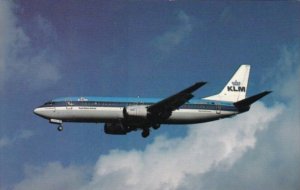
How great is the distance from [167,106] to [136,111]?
1848mm

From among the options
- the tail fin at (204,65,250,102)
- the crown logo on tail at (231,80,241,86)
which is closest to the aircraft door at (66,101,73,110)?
the tail fin at (204,65,250,102)

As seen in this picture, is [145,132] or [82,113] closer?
[82,113]

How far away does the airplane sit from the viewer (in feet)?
103

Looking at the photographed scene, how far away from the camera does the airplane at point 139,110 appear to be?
31297mm

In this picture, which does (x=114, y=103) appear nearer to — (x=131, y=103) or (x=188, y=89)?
(x=131, y=103)

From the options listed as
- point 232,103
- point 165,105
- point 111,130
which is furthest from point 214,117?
point 111,130

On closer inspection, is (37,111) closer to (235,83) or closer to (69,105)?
(69,105)

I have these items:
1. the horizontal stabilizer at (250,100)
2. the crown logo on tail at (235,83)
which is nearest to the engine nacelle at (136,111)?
the horizontal stabilizer at (250,100)

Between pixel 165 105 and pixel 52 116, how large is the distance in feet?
20.8

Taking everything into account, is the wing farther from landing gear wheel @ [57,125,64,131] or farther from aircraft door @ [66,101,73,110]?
landing gear wheel @ [57,125,64,131]

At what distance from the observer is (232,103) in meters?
34.5

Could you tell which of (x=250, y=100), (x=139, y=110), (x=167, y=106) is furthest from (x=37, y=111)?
(x=250, y=100)

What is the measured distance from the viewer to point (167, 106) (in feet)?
105

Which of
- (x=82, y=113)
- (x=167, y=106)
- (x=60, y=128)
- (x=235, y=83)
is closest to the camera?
(x=60, y=128)
